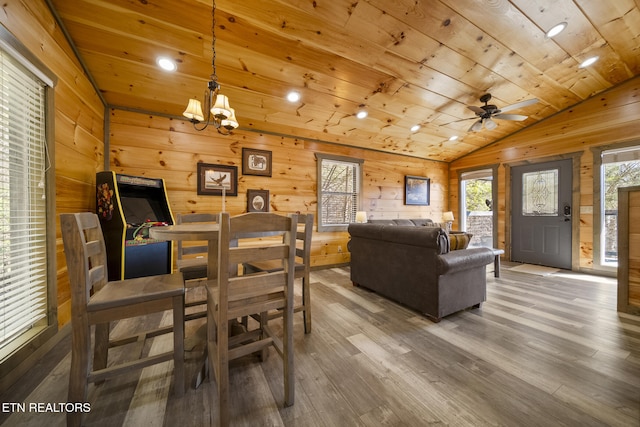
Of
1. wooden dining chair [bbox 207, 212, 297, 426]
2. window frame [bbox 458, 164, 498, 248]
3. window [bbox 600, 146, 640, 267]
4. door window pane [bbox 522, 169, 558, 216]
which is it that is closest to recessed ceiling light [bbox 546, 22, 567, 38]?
window [bbox 600, 146, 640, 267]

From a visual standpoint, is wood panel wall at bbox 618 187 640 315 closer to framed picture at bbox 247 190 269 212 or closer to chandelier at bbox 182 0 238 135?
chandelier at bbox 182 0 238 135

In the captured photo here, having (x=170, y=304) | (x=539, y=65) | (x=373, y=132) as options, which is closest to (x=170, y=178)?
(x=170, y=304)

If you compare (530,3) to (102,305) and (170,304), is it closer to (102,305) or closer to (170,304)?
(170,304)

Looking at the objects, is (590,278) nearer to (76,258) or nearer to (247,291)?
(247,291)

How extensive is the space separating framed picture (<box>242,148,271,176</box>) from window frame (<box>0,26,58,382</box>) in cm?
204

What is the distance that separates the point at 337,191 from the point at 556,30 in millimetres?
3295

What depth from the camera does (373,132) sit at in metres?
Answer: 4.22

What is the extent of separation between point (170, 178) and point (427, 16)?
11.2 ft

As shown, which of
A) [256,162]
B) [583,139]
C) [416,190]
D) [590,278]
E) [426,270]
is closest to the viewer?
[426,270]

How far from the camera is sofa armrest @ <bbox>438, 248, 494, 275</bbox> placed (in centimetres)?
208

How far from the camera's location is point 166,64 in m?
2.41

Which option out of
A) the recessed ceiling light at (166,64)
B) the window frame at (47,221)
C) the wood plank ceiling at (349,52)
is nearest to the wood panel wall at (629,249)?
the wood plank ceiling at (349,52)

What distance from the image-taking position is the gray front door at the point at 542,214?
4141 millimetres

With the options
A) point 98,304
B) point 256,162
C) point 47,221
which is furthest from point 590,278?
point 47,221
